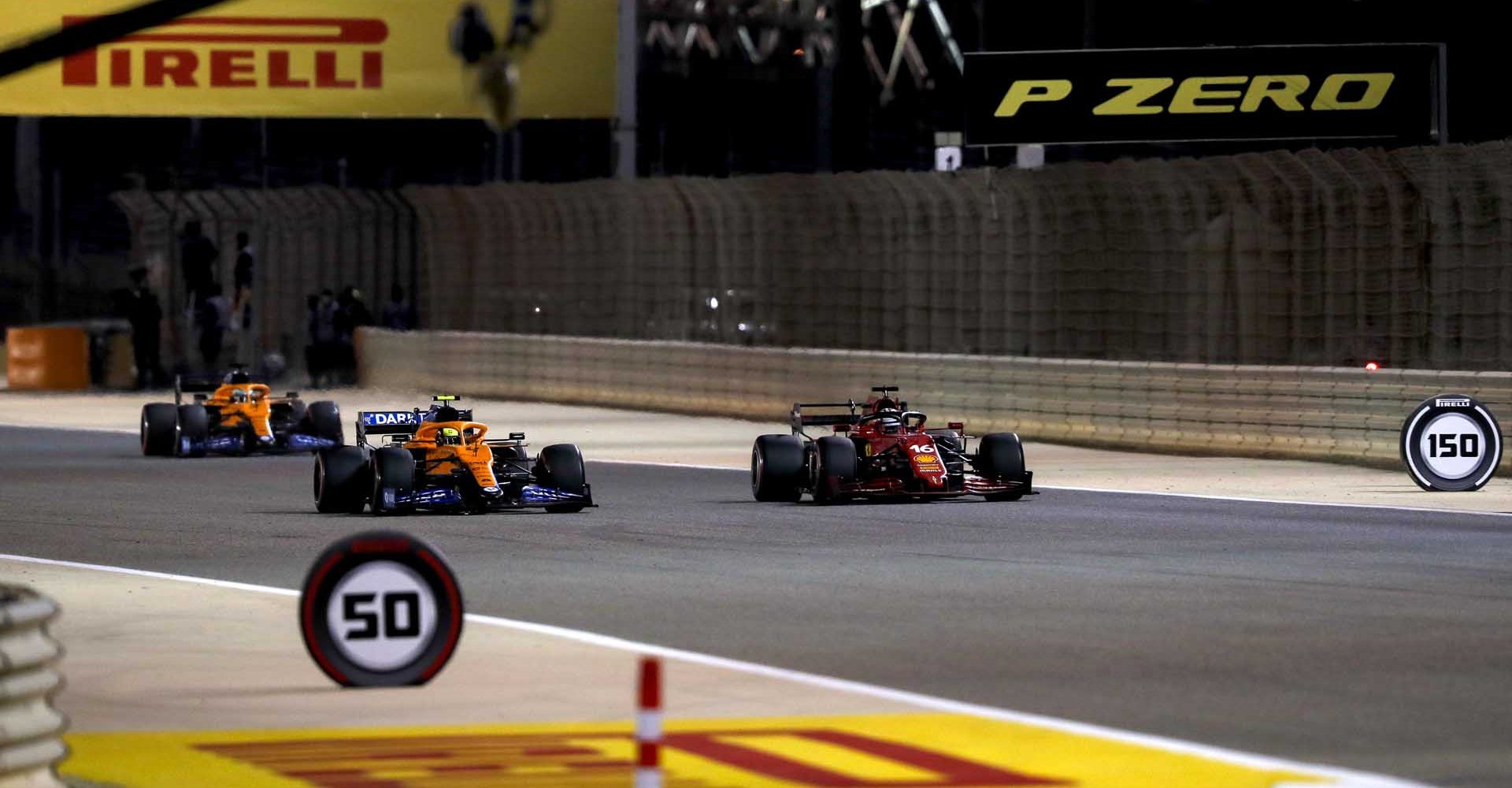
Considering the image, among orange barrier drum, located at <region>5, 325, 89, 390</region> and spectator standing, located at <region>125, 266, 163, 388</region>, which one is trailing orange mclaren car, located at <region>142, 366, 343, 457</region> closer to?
spectator standing, located at <region>125, 266, 163, 388</region>

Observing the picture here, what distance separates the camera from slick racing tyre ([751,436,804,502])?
19.8m

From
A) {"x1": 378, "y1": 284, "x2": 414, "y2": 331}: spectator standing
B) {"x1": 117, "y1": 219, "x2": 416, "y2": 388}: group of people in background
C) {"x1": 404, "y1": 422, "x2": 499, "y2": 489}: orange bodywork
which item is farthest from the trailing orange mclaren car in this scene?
{"x1": 378, "y1": 284, "x2": 414, "y2": 331}: spectator standing

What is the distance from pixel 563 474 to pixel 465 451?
0.64 meters

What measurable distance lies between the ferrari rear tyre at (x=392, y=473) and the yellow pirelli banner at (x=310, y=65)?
70.3 feet

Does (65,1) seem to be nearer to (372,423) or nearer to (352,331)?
(352,331)

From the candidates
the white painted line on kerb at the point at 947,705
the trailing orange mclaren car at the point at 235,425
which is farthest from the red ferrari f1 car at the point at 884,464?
the trailing orange mclaren car at the point at 235,425

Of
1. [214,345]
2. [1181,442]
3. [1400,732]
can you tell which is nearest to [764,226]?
[1181,442]

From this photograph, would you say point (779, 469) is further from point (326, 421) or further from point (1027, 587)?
point (326, 421)

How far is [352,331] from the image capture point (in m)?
41.1

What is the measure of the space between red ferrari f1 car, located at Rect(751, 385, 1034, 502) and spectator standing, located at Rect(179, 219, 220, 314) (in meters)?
22.9

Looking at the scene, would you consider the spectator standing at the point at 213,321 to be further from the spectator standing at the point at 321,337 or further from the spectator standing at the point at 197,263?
the spectator standing at the point at 321,337

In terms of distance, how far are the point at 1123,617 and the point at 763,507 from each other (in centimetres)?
687

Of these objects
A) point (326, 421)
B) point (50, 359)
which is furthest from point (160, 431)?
point (50, 359)

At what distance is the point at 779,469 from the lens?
19.8 meters
